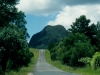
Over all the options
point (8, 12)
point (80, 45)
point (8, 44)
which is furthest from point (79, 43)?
point (8, 44)

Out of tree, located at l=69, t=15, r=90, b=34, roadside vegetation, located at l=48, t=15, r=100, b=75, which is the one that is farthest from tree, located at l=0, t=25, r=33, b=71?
tree, located at l=69, t=15, r=90, b=34

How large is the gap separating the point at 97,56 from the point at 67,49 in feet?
174

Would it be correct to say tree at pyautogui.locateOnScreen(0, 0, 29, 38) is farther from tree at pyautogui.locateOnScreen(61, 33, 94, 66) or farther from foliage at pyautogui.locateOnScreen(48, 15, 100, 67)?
tree at pyautogui.locateOnScreen(61, 33, 94, 66)

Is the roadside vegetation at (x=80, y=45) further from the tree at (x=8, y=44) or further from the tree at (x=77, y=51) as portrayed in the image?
the tree at (x=8, y=44)

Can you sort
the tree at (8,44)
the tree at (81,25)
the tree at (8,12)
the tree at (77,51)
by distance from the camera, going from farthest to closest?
the tree at (81,25) < the tree at (77,51) < the tree at (8,12) < the tree at (8,44)

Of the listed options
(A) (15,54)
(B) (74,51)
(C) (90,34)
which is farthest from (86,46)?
(A) (15,54)

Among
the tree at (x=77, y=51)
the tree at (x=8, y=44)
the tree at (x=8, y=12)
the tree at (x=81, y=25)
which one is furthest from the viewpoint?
the tree at (x=81, y=25)

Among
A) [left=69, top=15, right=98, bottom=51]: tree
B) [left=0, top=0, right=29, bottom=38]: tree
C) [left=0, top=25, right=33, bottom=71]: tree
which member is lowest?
[left=0, top=25, right=33, bottom=71]: tree

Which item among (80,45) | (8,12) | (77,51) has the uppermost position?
(8,12)

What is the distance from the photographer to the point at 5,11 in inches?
1517

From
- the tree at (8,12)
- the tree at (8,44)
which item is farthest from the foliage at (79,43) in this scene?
the tree at (8,44)

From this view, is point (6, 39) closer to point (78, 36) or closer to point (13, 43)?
point (13, 43)

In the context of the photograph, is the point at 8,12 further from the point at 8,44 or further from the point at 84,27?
the point at 84,27

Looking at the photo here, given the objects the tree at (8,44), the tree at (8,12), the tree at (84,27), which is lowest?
the tree at (8,44)
